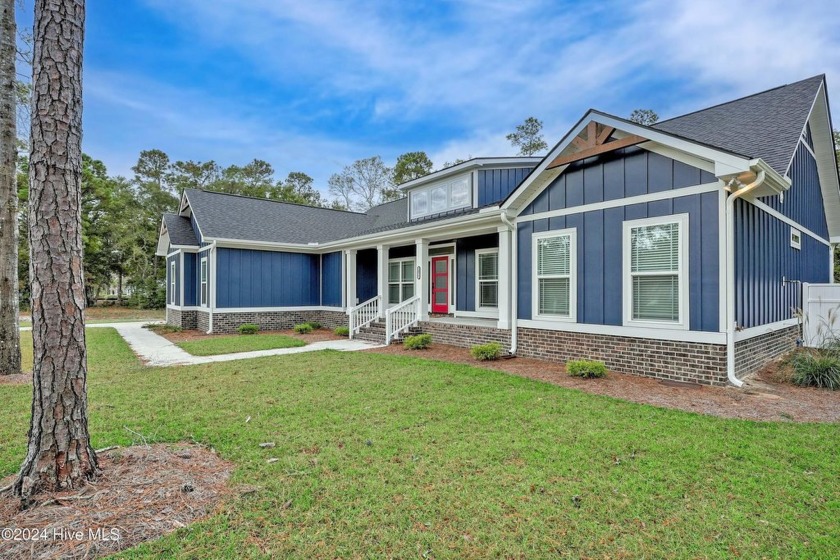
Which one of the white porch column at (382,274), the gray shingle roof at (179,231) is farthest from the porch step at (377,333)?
the gray shingle roof at (179,231)

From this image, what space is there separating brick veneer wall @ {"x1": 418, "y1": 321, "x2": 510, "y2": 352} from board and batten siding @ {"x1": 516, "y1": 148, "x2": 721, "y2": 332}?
2.64 feet

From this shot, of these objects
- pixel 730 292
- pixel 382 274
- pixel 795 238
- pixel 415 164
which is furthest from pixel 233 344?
pixel 415 164

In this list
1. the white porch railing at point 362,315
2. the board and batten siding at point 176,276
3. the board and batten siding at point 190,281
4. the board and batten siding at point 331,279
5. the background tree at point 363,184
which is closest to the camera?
the white porch railing at point 362,315

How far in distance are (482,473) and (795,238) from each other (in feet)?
33.2

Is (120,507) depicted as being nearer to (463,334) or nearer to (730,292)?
(730,292)

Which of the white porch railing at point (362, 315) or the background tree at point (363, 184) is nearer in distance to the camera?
the white porch railing at point (362, 315)

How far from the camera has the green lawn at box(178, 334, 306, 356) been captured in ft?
32.8

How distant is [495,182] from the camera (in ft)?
39.5

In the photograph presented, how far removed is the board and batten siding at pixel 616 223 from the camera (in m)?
5.98

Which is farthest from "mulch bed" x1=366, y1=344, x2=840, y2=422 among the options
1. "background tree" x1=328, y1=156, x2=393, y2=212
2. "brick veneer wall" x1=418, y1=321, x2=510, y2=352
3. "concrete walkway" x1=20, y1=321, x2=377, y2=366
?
"background tree" x1=328, y1=156, x2=393, y2=212

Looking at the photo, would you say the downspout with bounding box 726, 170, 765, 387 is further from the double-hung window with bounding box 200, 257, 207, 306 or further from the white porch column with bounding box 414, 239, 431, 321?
the double-hung window with bounding box 200, 257, 207, 306

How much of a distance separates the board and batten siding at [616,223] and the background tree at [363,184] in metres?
28.2

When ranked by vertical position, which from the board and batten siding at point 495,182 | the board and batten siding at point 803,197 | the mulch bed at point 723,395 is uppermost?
the board and batten siding at point 495,182

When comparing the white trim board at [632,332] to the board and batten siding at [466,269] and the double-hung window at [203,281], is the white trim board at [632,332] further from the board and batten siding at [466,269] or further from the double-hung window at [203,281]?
the double-hung window at [203,281]
